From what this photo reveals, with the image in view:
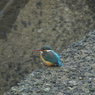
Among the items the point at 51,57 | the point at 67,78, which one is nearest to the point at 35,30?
the point at 51,57

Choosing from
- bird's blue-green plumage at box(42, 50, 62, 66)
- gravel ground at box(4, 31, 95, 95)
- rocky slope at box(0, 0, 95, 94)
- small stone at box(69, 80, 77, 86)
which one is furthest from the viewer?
rocky slope at box(0, 0, 95, 94)

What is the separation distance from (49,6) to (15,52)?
3.67ft

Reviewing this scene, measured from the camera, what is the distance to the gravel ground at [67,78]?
344cm

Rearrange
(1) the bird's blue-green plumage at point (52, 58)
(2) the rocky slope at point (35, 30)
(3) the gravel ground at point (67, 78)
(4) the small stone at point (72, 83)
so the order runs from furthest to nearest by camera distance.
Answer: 1. (2) the rocky slope at point (35, 30)
2. (1) the bird's blue-green plumage at point (52, 58)
3. (4) the small stone at point (72, 83)
4. (3) the gravel ground at point (67, 78)

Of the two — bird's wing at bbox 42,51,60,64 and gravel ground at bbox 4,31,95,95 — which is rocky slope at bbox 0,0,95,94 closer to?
gravel ground at bbox 4,31,95,95

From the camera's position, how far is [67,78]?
379cm

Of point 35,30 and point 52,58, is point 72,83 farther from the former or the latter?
point 35,30

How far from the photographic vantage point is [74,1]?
640cm

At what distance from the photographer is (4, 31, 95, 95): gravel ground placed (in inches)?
135

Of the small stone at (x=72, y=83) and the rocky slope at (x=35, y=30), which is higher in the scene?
the rocky slope at (x=35, y=30)

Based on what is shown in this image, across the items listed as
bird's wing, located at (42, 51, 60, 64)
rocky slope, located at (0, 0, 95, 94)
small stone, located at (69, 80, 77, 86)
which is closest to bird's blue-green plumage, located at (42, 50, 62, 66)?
bird's wing, located at (42, 51, 60, 64)

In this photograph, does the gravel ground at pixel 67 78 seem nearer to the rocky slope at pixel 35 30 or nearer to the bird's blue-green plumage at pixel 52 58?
the bird's blue-green plumage at pixel 52 58

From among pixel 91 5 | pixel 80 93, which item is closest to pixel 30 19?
pixel 91 5

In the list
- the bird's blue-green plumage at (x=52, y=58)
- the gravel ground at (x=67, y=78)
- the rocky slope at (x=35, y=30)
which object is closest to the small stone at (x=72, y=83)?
the gravel ground at (x=67, y=78)
